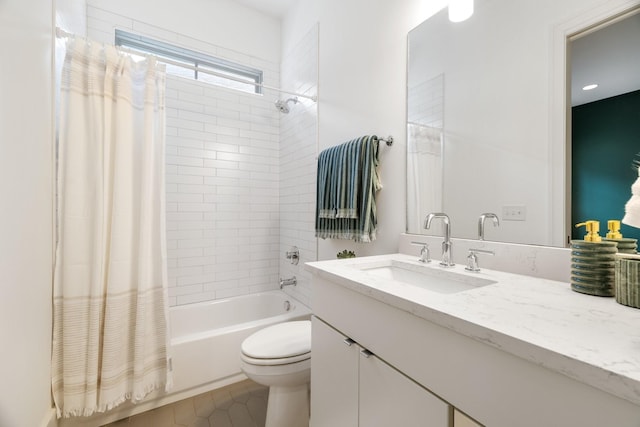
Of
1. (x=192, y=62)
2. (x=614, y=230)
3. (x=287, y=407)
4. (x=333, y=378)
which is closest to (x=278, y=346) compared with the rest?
(x=287, y=407)

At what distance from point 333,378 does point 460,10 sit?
165 cm

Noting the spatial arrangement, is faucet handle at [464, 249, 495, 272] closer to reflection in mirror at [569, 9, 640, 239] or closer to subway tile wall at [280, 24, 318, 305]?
reflection in mirror at [569, 9, 640, 239]

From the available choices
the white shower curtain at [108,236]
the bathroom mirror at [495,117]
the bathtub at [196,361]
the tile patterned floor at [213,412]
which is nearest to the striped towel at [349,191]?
the bathroom mirror at [495,117]

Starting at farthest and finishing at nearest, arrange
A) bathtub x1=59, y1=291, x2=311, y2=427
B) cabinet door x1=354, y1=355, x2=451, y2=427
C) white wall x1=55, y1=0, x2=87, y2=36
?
bathtub x1=59, y1=291, x2=311, y2=427 < white wall x1=55, y1=0, x2=87, y2=36 < cabinet door x1=354, y1=355, x2=451, y2=427

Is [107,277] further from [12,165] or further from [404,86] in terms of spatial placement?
[404,86]

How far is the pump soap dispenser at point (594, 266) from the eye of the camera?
73 centimetres

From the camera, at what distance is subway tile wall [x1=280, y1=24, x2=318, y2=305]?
90.9 inches

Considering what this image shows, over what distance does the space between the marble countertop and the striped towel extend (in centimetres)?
71

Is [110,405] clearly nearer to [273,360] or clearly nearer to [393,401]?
[273,360]

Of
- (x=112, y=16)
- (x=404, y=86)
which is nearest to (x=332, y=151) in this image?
(x=404, y=86)

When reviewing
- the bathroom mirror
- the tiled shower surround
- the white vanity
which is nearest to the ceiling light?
the bathroom mirror

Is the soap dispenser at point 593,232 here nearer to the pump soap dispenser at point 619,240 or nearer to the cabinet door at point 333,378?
the pump soap dispenser at point 619,240

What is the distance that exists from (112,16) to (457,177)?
9.08 feet

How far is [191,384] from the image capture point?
178cm
